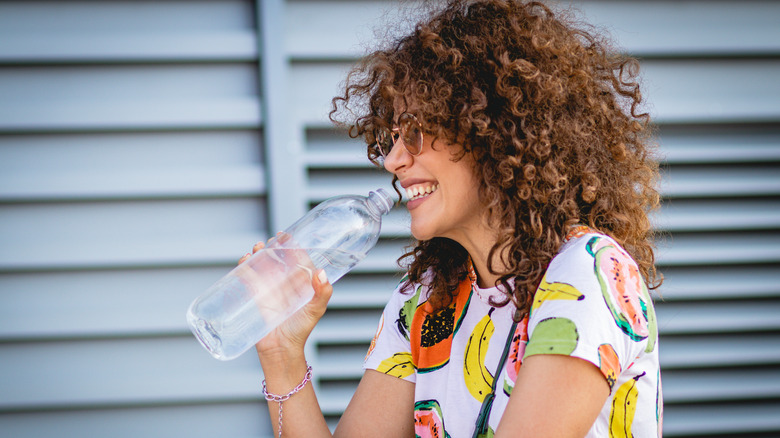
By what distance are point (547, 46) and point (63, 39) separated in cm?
172

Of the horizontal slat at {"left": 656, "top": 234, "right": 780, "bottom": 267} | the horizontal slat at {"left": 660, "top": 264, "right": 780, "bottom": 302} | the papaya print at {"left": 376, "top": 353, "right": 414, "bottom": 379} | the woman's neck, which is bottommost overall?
the papaya print at {"left": 376, "top": 353, "right": 414, "bottom": 379}

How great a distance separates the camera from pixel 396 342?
172 centimetres

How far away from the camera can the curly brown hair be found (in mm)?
1443

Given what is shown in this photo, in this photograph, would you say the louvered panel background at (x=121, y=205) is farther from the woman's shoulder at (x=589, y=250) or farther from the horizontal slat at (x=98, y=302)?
the woman's shoulder at (x=589, y=250)

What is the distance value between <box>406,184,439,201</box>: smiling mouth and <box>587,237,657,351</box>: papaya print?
40 centimetres

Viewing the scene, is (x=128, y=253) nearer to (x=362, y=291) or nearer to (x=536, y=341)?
(x=362, y=291)

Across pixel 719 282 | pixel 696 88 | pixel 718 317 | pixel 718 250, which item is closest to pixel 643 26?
pixel 696 88

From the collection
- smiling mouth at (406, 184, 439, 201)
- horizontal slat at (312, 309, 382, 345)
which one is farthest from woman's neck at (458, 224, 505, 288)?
horizontal slat at (312, 309, 382, 345)

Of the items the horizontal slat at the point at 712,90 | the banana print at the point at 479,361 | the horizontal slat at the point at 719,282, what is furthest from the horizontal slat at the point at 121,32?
the horizontal slat at the point at 719,282

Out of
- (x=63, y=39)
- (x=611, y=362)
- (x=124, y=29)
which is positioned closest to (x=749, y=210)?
(x=611, y=362)

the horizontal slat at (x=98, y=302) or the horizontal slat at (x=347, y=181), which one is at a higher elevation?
the horizontal slat at (x=347, y=181)

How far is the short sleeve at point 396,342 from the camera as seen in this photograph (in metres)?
1.70

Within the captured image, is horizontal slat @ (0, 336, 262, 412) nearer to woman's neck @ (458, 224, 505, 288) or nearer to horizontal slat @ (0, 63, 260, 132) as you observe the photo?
horizontal slat @ (0, 63, 260, 132)

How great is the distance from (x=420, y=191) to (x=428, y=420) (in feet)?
1.98
